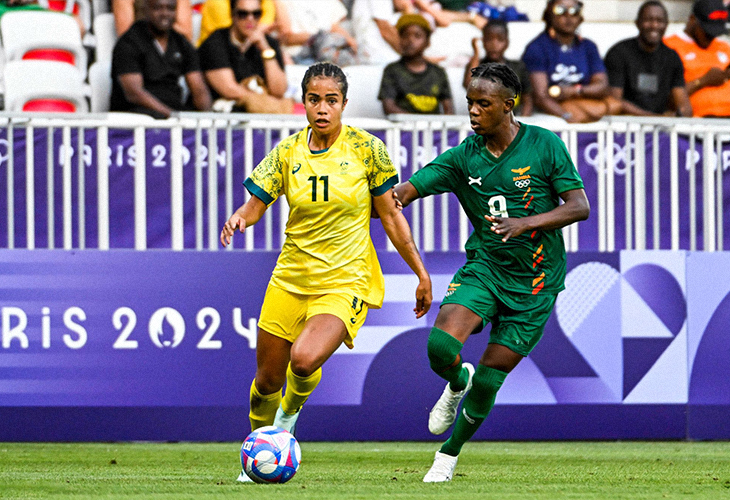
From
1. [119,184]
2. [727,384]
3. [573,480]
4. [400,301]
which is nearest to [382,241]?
[400,301]

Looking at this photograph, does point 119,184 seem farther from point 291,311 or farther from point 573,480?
point 573,480

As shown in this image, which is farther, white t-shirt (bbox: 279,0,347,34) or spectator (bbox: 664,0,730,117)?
white t-shirt (bbox: 279,0,347,34)

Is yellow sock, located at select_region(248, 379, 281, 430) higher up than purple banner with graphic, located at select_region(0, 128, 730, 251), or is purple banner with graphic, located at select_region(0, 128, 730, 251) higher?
purple banner with graphic, located at select_region(0, 128, 730, 251)

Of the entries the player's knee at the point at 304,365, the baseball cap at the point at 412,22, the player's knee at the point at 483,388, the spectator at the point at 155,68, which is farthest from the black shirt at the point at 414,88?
the player's knee at the point at 304,365

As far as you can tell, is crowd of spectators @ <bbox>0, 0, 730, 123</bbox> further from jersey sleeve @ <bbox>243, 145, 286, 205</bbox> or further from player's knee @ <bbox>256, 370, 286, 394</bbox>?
player's knee @ <bbox>256, 370, 286, 394</bbox>

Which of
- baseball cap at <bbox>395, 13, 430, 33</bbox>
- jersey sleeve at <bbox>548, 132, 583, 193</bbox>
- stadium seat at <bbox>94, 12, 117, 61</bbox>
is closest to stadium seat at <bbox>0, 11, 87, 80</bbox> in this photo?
stadium seat at <bbox>94, 12, 117, 61</bbox>

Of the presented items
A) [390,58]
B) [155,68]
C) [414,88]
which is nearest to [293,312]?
[155,68]

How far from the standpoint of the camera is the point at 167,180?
9.98 meters

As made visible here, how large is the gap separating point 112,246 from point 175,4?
124 inches

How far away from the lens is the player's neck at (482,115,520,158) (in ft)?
22.9

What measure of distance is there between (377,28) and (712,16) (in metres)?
3.82

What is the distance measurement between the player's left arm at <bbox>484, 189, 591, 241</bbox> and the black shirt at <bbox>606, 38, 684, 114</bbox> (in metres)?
6.65

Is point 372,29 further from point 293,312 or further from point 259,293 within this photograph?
point 293,312

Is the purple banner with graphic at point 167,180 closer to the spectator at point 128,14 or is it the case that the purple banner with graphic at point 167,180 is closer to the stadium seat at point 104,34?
the spectator at point 128,14
